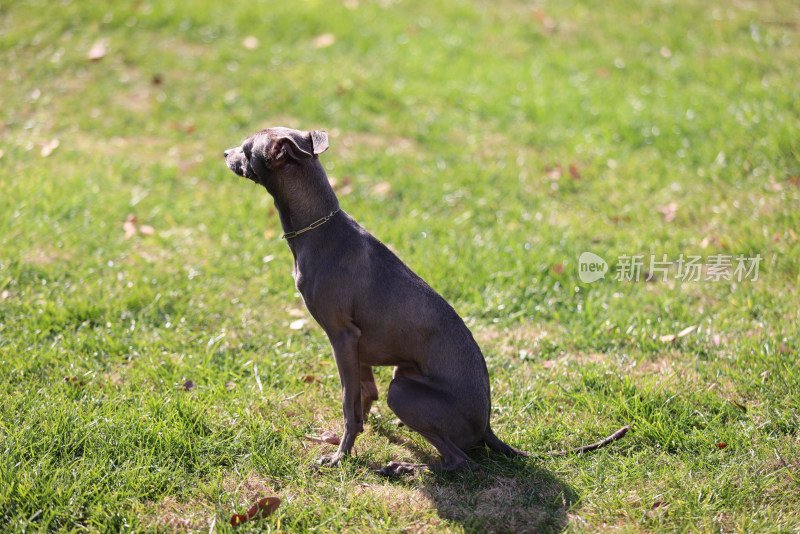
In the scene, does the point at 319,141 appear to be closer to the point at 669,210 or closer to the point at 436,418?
the point at 436,418

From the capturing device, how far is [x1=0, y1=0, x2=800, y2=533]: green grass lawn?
340cm

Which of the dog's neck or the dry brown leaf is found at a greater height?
the dog's neck

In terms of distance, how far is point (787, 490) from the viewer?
3346 mm

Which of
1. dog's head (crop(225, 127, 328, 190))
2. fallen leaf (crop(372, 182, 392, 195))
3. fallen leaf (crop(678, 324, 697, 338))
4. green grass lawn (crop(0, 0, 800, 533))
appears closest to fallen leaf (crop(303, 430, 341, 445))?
green grass lawn (crop(0, 0, 800, 533))

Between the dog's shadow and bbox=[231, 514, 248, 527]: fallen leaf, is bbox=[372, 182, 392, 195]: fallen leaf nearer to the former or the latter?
the dog's shadow

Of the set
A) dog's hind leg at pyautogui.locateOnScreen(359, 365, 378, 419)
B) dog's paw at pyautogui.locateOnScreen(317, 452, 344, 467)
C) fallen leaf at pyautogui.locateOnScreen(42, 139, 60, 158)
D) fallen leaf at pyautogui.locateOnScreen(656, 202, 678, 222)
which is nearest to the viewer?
dog's paw at pyautogui.locateOnScreen(317, 452, 344, 467)

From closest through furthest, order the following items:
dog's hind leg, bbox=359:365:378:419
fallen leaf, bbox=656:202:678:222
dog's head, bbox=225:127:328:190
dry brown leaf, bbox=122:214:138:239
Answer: dog's head, bbox=225:127:328:190, dog's hind leg, bbox=359:365:378:419, dry brown leaf, bbox=122:214:138:239, fallen leaf, bbox=656:202:678:222

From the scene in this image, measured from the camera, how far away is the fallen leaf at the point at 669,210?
5908 mm

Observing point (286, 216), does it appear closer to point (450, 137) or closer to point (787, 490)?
point (787, 490)

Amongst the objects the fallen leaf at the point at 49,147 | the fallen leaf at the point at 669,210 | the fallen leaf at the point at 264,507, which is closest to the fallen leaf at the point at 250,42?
the fallen leaf at the point at 49,147

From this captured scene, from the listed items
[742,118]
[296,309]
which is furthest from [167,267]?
[742,118]

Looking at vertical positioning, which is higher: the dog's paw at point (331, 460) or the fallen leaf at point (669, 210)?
the dog's paw at point (331, 460)

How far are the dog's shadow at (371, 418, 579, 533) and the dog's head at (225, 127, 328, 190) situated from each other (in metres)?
1.61

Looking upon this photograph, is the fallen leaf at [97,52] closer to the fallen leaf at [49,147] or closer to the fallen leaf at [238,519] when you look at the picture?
the fallen leaf at [49,147]
